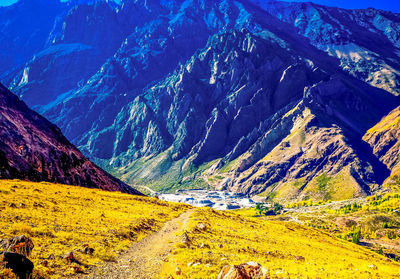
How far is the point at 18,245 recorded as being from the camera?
19672 mm

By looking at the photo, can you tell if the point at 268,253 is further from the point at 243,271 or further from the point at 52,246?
the point at 52,246

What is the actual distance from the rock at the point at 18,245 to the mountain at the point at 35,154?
2037 inches

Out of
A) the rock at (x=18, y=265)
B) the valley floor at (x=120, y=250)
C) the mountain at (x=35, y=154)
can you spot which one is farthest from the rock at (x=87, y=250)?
the mountain at (x=35, y=154)

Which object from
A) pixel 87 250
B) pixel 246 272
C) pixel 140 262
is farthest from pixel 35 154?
pixel 246 272

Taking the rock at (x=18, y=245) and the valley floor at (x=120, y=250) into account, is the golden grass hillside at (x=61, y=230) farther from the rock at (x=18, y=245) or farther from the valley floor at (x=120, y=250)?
the rock at (x=18, y=245)

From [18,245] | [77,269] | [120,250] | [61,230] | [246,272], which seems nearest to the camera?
[246,272]

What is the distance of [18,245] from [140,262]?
1041 cm

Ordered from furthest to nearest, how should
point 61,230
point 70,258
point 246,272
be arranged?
1. point 61,230
2. point 70,258
3. point 246,272

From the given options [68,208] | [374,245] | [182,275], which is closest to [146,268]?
[182,275]

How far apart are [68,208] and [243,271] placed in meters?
33.5

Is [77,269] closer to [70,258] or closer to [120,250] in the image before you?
[70,258]

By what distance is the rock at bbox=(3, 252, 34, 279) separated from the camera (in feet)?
52.9

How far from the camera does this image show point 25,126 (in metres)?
92.2

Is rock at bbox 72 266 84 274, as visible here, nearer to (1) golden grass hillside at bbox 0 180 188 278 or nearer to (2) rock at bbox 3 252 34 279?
(1) golden grass hillside at bbox 0 180 188 278
